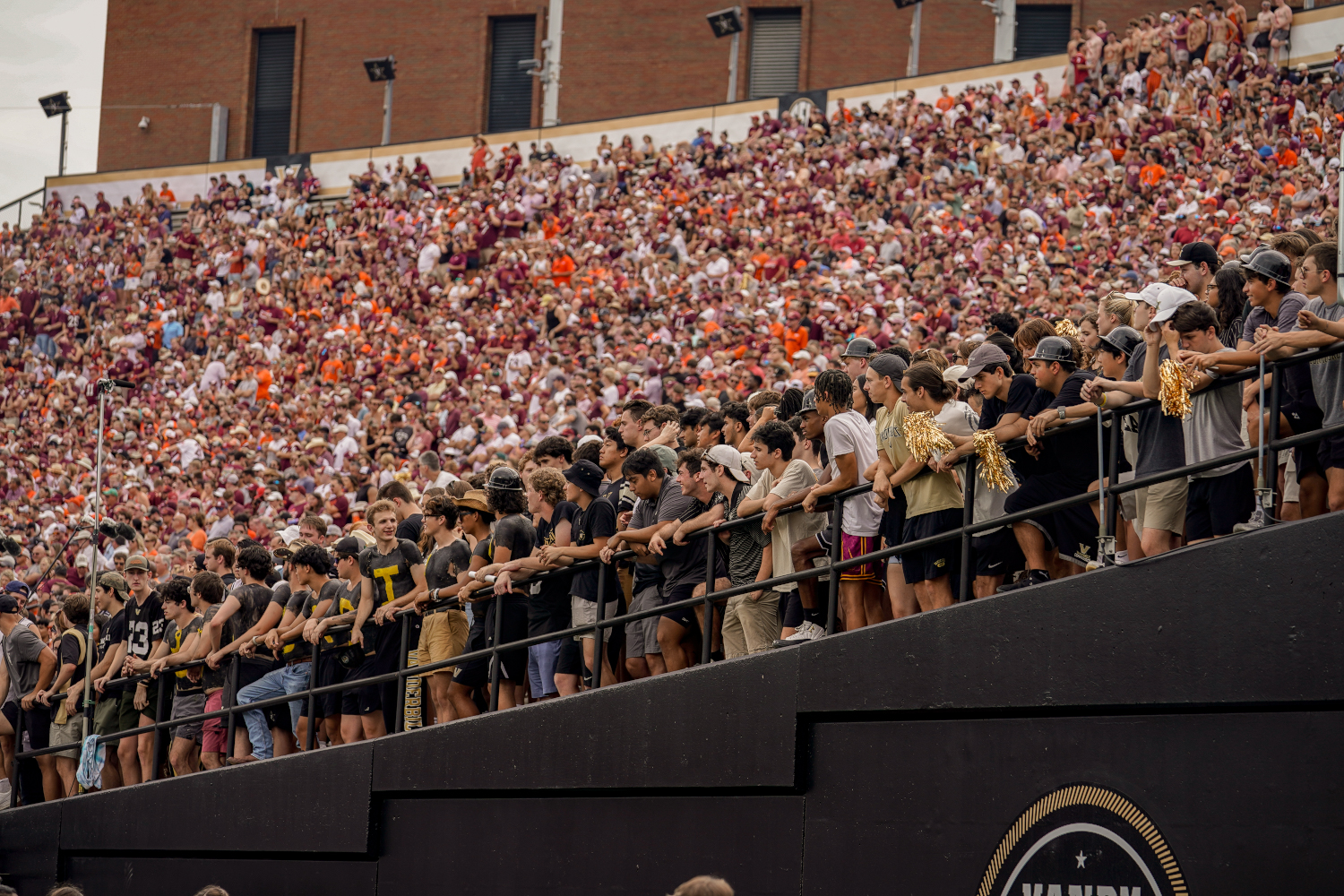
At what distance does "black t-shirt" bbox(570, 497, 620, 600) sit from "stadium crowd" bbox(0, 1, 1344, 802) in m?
0.04

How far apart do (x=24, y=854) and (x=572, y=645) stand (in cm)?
573

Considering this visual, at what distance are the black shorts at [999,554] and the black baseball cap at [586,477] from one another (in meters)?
2.80

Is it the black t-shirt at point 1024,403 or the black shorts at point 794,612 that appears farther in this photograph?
the black shorts at point 794,612

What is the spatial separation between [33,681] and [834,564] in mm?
8271

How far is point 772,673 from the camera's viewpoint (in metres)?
7.66

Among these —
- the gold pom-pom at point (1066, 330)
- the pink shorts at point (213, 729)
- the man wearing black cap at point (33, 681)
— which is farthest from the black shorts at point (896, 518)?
the man wearing black cap at point (33, 681)

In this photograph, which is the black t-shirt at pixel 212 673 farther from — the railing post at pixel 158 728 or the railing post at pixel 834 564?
the railing post at pixel 834 564

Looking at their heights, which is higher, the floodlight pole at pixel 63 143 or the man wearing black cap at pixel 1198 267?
the floodlight pole at pixel 63 143

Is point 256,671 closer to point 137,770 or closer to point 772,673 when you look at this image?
point 137,770

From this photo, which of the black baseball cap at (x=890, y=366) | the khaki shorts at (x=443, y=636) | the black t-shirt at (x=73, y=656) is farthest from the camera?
the black t-shirt at (x=73, y=656)

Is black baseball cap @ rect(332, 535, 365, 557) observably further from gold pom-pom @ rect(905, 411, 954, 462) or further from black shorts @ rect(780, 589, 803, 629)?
gold pom-pom @ rect(905, 411, 954, 462)

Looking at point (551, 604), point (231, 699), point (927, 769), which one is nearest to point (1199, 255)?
point (927, 769)

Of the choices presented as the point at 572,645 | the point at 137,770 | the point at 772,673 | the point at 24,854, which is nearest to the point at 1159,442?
the point at 772,673

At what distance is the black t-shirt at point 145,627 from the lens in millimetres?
11953
